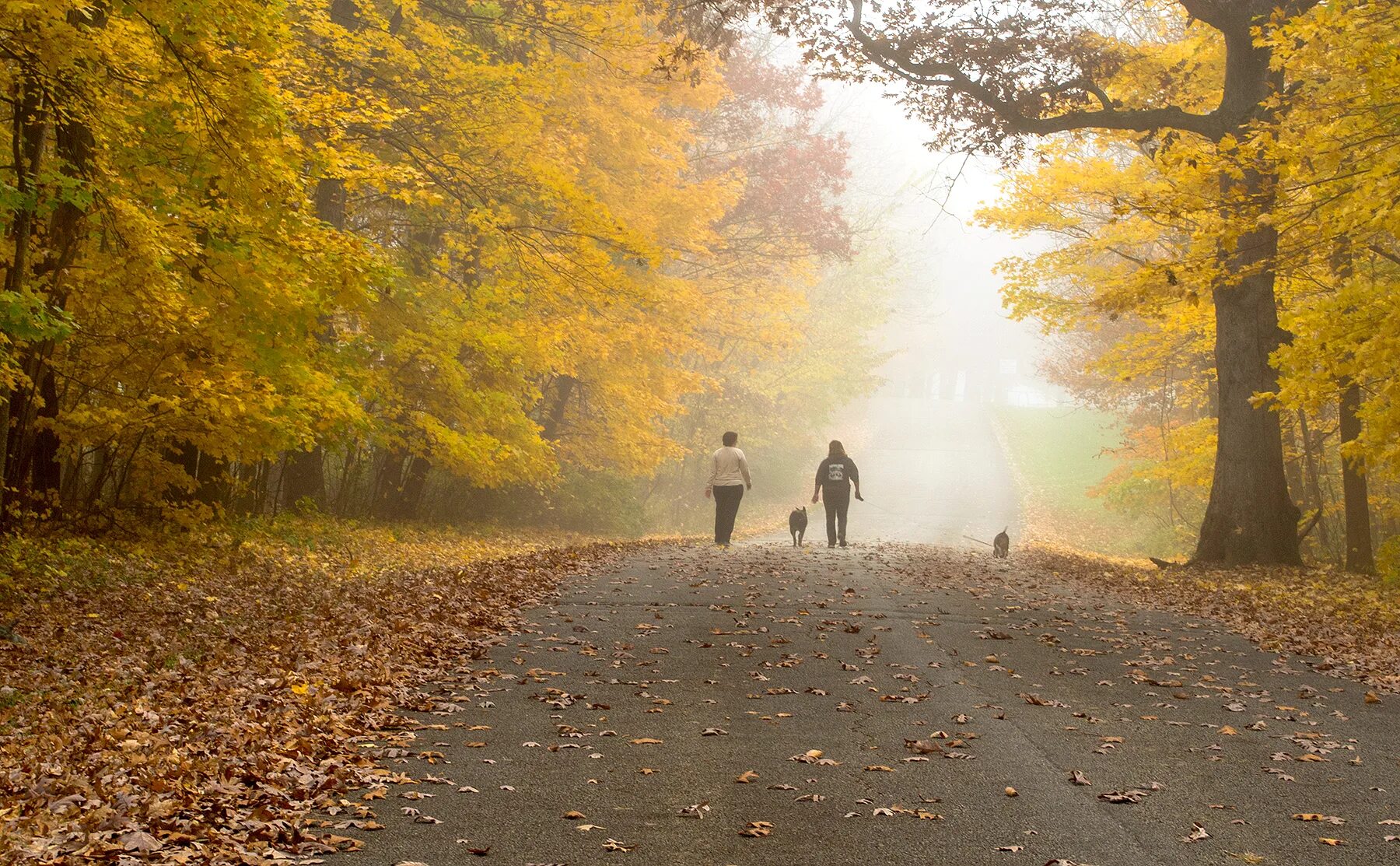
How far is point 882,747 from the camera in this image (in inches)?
242

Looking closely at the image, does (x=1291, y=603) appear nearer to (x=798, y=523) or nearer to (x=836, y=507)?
(x=836, y=507)

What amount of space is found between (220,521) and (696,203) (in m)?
11.6

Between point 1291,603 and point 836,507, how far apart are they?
30.1 ft

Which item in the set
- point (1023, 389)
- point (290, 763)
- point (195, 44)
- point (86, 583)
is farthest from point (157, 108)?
point (1023, 389)

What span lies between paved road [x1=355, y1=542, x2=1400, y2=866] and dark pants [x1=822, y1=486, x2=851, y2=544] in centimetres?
930

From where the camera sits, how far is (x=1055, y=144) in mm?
19188

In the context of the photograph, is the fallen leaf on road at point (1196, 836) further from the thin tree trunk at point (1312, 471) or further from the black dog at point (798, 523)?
the black dog at point (798, 523)

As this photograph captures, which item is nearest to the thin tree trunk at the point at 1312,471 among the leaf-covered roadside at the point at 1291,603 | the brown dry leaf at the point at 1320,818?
the leaf-covered roadside at the point at 1291,603

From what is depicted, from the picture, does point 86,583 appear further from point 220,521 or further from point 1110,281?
point 1110,281

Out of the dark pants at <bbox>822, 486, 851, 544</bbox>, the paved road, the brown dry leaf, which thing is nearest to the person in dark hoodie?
the dark pants at <bbox>822, 486, 851, 544</bbox>

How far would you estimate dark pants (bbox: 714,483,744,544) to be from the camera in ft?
59.8

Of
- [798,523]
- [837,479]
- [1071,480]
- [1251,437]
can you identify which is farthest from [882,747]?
[1071,480]

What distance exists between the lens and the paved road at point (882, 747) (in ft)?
15.2

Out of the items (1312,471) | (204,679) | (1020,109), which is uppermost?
(1020,109)
